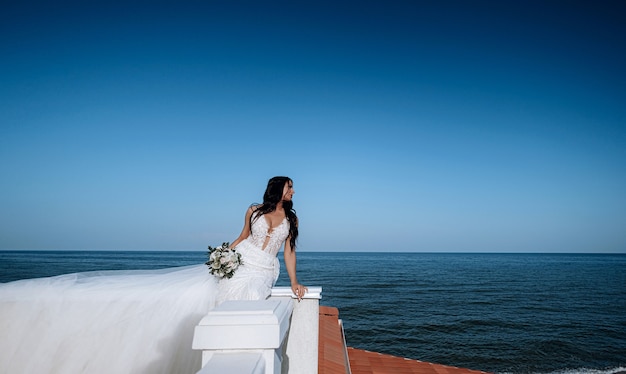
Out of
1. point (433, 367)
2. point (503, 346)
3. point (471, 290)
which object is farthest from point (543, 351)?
point (471, 290)

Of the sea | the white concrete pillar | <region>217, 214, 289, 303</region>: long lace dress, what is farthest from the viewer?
the sea

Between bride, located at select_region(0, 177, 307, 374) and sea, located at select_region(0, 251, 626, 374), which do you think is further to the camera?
sea, located at select_region(0, 251, 626, 374)

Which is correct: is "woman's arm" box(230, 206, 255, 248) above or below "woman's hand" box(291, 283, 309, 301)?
above

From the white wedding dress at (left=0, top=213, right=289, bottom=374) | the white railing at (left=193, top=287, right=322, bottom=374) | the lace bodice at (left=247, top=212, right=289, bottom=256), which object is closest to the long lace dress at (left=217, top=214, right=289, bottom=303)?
the lace bodice at (left=247, top=212, right=289, bottom=256)

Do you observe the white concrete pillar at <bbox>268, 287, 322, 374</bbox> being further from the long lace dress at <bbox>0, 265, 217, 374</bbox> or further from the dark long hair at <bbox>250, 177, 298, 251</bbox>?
the dark long hair at <bbox>250, 177, 298, 251</bbox>

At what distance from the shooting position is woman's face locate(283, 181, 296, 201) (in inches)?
168

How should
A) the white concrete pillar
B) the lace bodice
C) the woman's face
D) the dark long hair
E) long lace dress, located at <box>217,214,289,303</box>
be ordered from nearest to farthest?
1. the white concrete pillar
2. long lace dress, located at <box>217,214,289,303</box>
3. the lace bodice
4. the dark long hair
5. the woman's face

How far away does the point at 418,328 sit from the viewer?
1541 cm

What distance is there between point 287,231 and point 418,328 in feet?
44.1

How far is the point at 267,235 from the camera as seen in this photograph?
3.95 meters

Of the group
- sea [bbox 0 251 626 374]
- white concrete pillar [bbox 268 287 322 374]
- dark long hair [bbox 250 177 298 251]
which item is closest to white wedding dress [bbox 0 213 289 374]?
white concrete pillar [bbox 268 287 322 374]

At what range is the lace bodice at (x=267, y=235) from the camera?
3.89 m

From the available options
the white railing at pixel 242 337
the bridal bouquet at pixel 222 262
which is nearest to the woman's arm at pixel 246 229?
the bridal bouquet at pixel 222 262

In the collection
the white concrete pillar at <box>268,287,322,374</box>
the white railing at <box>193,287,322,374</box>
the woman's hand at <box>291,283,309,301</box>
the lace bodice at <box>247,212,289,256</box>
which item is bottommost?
the white concrete pillar at <box>268,287,322,374</box>
